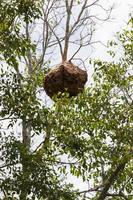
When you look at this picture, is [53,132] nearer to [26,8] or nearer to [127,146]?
[26,8]

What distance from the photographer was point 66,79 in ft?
22.1

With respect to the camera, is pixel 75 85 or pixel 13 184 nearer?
pixel 75 85

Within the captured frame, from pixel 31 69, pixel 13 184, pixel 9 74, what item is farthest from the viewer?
pixel 31 69

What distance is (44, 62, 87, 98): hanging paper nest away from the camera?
6.72 meters

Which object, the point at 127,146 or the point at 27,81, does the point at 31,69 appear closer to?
the point at 127,146

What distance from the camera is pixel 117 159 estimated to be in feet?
34.6

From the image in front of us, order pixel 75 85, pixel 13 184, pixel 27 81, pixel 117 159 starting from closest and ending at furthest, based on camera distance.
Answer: pixel 75 85
pixel 13 184
pixel 27 81
pixel 117 159

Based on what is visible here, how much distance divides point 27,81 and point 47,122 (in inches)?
44.8

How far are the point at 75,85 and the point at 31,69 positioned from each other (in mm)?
9822

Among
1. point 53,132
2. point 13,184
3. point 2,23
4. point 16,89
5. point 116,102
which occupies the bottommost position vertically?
point 13,184

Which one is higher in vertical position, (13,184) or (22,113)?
(22,113)

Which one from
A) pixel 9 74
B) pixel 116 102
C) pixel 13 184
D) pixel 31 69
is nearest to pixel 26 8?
pixel 9 74

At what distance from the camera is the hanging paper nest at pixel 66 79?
6.72m

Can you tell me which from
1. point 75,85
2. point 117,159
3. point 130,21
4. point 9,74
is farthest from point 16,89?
point 130,21
